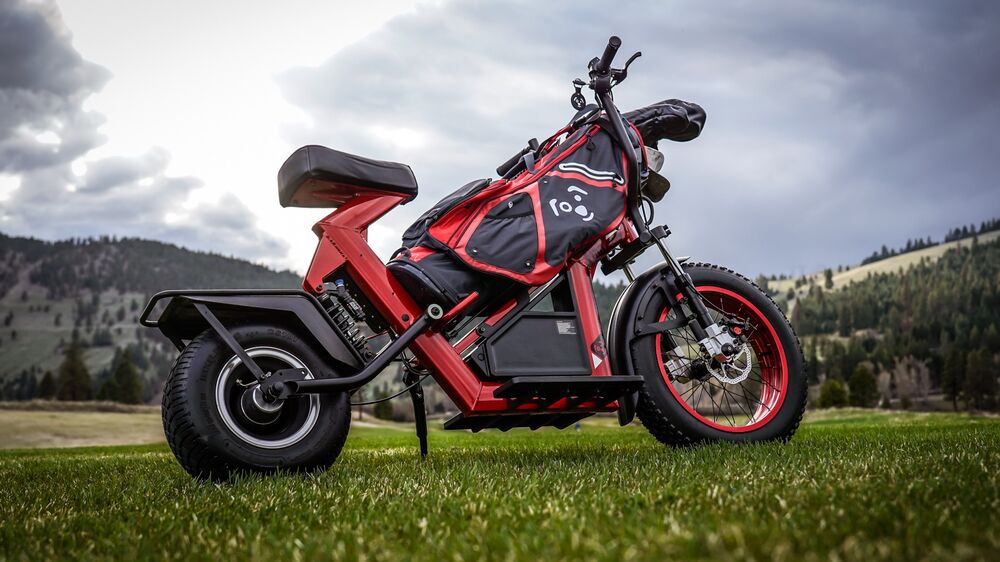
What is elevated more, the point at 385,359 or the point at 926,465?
the point at 385,359

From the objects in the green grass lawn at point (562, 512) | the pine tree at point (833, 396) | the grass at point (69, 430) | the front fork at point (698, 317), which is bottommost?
the pine tree at point (833, 396)

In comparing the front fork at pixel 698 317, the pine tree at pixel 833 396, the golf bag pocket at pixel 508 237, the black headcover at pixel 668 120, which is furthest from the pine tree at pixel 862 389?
the golf bag pocket at pixel 508 237

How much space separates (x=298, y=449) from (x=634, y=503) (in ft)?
6.73

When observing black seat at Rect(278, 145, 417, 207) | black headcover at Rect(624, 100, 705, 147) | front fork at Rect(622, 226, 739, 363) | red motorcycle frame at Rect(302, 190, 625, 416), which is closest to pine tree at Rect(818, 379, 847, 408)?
black headcover at Rect(624, 100, 705, 147)

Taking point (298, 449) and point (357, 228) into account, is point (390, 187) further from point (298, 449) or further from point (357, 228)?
point (298, 449)

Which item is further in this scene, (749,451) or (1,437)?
(1,437)

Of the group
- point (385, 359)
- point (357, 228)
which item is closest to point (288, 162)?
point (357, 228)

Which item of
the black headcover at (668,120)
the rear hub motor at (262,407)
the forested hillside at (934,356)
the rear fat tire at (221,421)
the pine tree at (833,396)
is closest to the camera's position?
the rear fat tire at (221,421)

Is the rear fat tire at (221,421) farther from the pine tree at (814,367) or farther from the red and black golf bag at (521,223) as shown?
the pine tree at (814,367)

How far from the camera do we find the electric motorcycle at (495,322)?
368 cm

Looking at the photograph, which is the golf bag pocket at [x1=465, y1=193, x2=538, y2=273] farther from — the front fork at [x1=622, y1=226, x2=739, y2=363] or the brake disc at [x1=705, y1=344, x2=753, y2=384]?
the brake disc at [x1=705, y1=344, x2=753, y2=384]

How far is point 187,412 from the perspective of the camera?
3.46m

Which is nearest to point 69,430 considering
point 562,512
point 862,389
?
point 562,512

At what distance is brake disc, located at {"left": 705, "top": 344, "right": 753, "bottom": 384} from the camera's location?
15.7 ft
